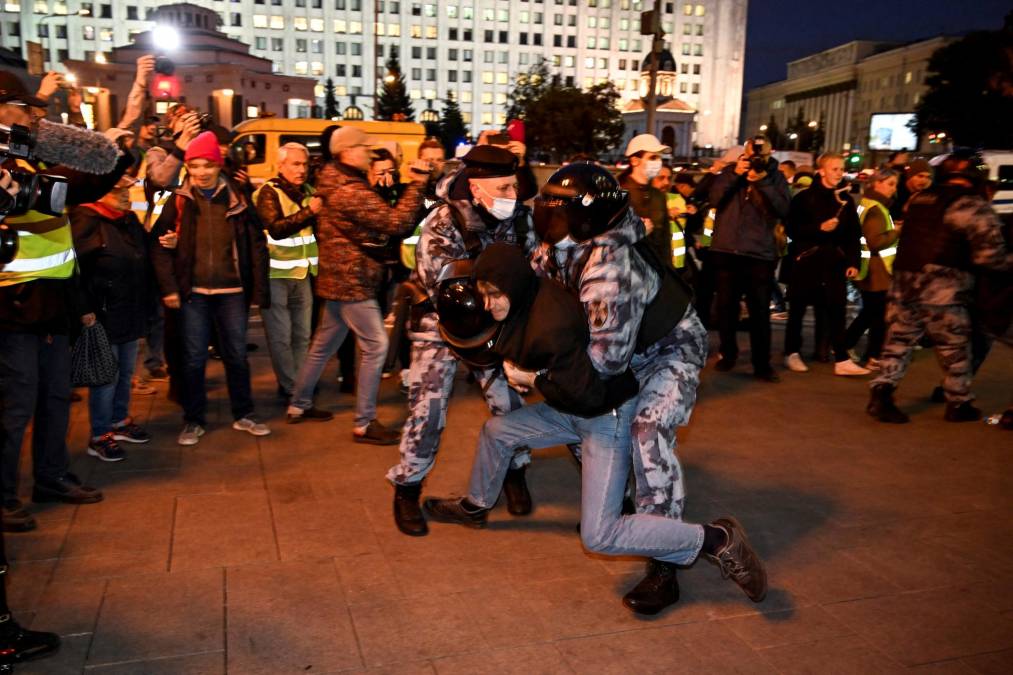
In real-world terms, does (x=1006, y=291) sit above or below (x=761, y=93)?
below

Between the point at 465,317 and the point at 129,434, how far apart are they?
3.67 metres

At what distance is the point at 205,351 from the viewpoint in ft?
19.7

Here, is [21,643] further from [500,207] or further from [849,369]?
[849,369]

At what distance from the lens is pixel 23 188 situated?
3.09 metres

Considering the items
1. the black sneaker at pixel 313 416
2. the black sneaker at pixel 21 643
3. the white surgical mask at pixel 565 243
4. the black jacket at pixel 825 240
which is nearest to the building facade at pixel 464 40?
the black jacket at pixel 825 240

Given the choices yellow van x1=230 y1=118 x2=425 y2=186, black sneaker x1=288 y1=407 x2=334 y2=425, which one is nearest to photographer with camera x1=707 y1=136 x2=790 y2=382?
black sneaker x1=288 y1=407 x2=334 y2=425

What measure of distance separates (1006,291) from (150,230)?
19.9 feet

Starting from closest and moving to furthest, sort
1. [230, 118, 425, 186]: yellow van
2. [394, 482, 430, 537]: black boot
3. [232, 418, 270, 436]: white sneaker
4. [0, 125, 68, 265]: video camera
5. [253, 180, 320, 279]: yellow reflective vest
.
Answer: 1. [0, 125, 68, 265]: video camera
2. [394, 482, 430, 537]: black boot
3. [232, 418, 270, 436]: white sneaker
4. [253, 180, 320, 279]: yellow reflective vest
5. [230, 118, 425, 186]: yellow van

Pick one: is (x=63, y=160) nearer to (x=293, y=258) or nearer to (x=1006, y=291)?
(x=293, y=258)

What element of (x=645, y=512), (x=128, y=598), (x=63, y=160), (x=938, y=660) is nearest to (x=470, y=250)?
(x=645, y=512)

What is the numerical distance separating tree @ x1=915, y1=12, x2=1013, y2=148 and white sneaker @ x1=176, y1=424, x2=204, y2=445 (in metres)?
54.6

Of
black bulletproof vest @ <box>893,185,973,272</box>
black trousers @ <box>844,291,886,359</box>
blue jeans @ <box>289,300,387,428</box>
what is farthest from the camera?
black trousers @ <box>844,291,886,359</box>

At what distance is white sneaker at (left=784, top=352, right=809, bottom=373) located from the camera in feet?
27.9

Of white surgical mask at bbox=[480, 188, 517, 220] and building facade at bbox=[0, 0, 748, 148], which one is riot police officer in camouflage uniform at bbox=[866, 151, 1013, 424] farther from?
building facade at bbox=[0, 0, 748, 148]
